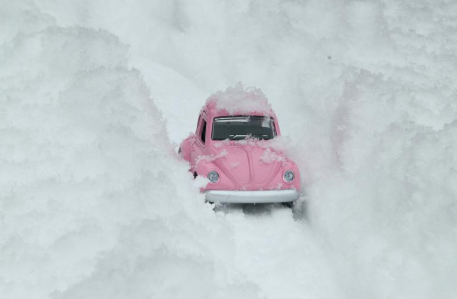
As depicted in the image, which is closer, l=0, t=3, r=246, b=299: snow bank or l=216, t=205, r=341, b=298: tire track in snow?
l=0, t=3, r=246, b=299: snow bank

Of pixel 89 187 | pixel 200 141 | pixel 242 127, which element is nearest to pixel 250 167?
pixel 242 127

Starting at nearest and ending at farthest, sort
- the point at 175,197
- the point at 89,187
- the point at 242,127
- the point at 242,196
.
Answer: the point at 89,187 → the point at 175,197 → the point at 242,196 → the point at 242,127

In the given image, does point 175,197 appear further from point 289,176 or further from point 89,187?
point 289,176

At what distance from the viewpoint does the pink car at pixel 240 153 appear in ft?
20.8

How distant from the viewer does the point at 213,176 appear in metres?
6.42

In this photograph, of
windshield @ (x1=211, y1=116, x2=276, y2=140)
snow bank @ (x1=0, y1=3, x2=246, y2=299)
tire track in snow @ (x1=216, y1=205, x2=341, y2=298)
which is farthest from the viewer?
windshield @ (x1=211, y1=116, x2=276, y2=140)

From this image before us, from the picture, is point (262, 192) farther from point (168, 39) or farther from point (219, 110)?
point (168, 39)

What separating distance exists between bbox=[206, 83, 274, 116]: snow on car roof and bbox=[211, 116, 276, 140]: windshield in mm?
94

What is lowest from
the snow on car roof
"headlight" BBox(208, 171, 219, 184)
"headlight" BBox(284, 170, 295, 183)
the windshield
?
"headlight" BBox(208, 171, 219, 184)

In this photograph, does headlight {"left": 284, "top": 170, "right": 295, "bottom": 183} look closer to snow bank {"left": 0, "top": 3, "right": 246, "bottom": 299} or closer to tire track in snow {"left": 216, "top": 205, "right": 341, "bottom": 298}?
tire track in snow {"left": 216, "top": 205, "right": 341, "bottom": 298}

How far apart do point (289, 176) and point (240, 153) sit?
704mm

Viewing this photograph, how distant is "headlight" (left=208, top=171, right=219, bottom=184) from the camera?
6.38 metres

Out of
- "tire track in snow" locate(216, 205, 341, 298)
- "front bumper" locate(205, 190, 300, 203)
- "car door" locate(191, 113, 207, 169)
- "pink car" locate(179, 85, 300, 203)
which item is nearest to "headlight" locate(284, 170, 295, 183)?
"pink car" locate(179, 85, 300, 203)

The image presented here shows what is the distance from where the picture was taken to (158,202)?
489cm
